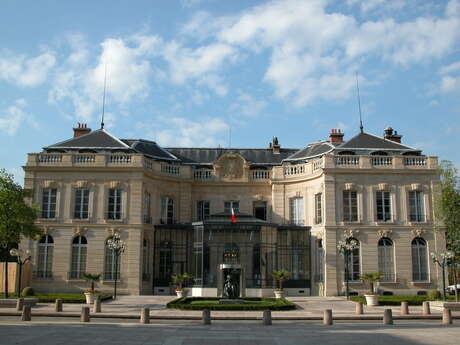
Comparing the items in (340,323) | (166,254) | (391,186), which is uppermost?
(391,186)

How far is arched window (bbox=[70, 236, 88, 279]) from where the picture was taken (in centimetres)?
3366

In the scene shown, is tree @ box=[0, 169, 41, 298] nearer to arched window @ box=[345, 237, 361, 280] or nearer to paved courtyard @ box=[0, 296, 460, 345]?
paved courtyard @ box=[0, 296, 460, 345]

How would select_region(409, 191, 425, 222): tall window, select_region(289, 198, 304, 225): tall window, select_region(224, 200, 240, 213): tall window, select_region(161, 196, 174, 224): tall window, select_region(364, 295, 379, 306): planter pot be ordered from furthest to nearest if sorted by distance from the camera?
select_region(224, 200, 240, 213): tall window, select_region(161, 196, 174, 224): tall window, select_region(289, 198, 304, 225): tall window, select_region(409, 191, 425, 222): tall window, select_region(364, 295, 379, 306): planter pot

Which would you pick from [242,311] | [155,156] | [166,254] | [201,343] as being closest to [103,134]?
[155,156]

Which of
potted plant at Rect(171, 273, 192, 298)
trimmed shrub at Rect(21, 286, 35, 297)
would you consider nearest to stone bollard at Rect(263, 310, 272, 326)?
potted plant at Rect(171, 273, 192, 298)

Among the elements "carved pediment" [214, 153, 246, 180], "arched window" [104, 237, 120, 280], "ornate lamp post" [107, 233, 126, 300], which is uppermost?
"carved pediment" [214, 153, 246, 180]

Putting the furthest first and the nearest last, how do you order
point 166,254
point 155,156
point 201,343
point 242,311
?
point 155,156 → point 166,254 → point 242,311 → point 201,343

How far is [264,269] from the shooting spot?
3406 centimetres

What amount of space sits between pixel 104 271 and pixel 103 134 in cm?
1031

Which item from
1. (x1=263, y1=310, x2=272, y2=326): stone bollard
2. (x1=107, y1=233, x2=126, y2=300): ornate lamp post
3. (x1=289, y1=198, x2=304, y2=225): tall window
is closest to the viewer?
(x1=263, y1=310, x2=272, y2=326): stone bollard

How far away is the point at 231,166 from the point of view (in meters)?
39.6

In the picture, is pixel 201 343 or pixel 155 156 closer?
pixel 201 343

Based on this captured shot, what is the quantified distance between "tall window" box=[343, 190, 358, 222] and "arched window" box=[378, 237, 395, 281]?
7.80 feet

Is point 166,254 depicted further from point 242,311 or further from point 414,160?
point 414,160
